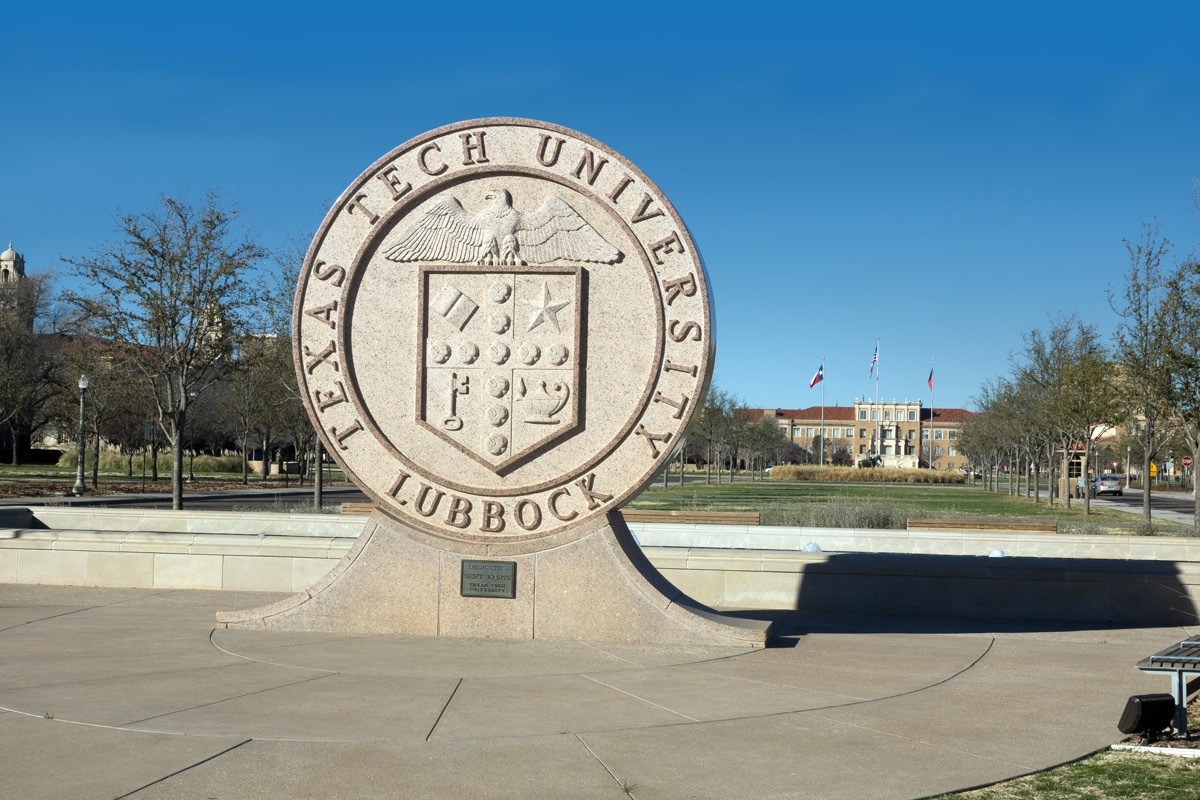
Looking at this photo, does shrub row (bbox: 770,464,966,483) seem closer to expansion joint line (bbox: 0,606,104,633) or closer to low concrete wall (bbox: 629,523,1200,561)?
low concrete wall (bbox: 629,523,1200,561)

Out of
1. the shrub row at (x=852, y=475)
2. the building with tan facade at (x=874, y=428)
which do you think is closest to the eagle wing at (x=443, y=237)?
the shrub row at (x=852, y=475)

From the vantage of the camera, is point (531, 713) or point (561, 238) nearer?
point (531, 713)

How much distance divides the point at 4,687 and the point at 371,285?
4.17 m

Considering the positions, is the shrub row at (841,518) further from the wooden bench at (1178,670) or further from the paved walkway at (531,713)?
the wooden bench at (1178,670)

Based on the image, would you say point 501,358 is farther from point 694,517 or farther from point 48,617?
point 694,517

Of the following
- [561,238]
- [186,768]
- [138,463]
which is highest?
[561,238]

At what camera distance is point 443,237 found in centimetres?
956

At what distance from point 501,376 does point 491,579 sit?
164 centimetres

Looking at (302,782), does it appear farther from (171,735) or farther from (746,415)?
(746,415)

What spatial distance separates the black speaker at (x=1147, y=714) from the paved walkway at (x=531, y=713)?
30 cm

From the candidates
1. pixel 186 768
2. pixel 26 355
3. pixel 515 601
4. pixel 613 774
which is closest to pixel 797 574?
pixel 515 601

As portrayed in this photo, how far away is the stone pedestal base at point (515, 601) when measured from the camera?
9.02 metres

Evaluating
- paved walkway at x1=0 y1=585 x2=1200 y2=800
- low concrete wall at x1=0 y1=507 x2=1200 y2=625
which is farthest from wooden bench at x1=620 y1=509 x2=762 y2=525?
paved walkway at x1=0 y1=585 x2=1200 y2=800

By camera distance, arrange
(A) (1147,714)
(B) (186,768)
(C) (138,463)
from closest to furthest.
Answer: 1. (B) (186,768)
2. (A) (1147,714)
3. (C) (138,463)
